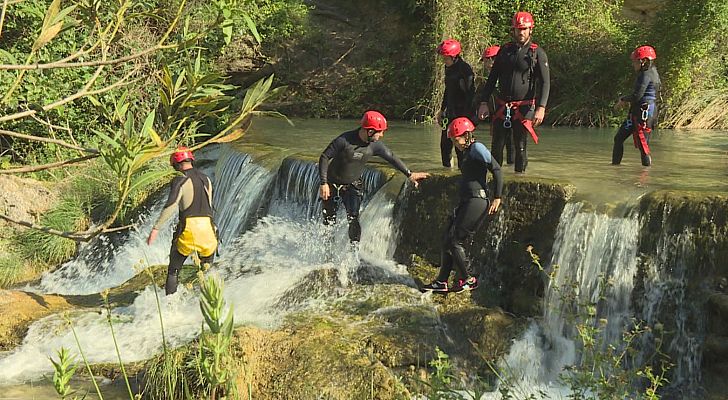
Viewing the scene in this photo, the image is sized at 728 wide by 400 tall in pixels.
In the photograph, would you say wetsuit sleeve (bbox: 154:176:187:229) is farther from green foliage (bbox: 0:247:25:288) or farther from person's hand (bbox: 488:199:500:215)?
green foliage (bbox: 0:247:25:288)

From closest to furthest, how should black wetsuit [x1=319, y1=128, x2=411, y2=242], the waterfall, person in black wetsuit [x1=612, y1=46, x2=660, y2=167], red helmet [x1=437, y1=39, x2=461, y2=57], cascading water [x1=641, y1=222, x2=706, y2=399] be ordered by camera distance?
cascading water [x1=641, y1=222, x2=706, y2=399], black wetsuit [x1=319, y1=128, x2=411, y2=242], red helmet [x1=437, y1=39, x2=461, y2=57], person in black wetsuit [x1=612, y1=46, x2=660, y2=167], the waterfall

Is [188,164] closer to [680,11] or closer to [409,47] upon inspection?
[680,11]

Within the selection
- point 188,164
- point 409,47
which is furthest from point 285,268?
point 409,47

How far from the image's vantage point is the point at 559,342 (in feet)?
23.1

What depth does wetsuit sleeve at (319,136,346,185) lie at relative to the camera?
26.8ft

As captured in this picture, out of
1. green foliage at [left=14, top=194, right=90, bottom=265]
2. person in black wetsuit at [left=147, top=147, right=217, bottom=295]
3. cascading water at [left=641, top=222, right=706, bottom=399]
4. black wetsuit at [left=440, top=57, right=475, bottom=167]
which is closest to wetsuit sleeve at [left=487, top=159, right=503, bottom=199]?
cascading water at [left=641, top=222, right=706, bottom=399]

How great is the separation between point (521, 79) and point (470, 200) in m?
1.68

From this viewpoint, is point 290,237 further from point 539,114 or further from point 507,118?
point 539,114

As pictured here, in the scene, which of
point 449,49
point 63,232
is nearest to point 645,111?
point 449,49

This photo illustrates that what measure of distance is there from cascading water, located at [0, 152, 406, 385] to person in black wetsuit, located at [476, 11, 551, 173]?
1791mm

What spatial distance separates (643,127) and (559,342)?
11.0 feet

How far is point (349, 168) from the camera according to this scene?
8.28 metres

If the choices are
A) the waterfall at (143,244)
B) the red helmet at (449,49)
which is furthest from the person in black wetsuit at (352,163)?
the waterfall at (143,244)

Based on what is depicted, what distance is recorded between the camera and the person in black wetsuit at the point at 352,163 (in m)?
8.16
